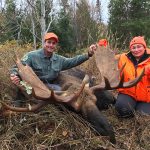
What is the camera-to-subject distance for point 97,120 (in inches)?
213

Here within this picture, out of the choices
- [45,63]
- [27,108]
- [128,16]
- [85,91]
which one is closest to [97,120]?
[85,91]

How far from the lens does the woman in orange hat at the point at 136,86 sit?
632cm

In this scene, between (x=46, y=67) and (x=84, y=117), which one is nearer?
(x=84, y=117)

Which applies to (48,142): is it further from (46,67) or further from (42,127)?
(46,67)

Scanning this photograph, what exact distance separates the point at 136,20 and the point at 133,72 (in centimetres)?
1653

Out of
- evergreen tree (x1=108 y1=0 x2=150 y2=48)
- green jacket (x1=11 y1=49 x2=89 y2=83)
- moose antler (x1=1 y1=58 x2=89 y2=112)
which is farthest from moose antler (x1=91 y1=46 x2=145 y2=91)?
evergreen tree (x1=108 y1=0 x2=150 y2=48)

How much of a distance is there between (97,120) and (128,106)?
1030mm

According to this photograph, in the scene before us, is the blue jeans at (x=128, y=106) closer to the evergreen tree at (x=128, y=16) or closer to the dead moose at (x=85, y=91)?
the dead moose at (x=85, y=91)

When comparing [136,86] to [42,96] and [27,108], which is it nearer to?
[42,96]

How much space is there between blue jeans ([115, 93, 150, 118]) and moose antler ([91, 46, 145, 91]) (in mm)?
416

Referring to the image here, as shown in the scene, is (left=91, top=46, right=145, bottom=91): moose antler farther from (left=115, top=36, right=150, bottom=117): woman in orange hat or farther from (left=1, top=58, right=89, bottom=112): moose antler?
(left=1, top=58, right=89, bottom=112): moose antler

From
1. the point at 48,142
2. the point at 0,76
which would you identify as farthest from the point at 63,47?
the point at 48,142

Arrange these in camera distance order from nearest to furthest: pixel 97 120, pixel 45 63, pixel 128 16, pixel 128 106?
pixel 97 120 < pixel 128 106 < pixel 45 63 < pixel 128 16

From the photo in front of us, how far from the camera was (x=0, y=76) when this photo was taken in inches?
272
